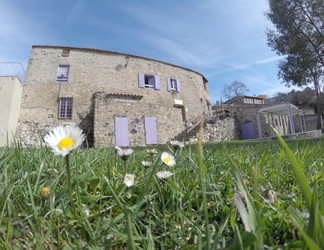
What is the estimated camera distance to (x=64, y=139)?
0.69 m

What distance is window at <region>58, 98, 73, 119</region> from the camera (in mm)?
16438

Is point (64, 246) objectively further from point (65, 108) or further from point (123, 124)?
point (65, 108)

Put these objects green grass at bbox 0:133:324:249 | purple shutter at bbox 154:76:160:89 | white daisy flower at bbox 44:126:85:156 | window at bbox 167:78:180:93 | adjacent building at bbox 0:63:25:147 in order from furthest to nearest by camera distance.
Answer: window at bbox 167:78:180:93 → purple shutter at bbox 154:76:160:89 → adjacent building at bbox 0:63:25:147 → white daisy flower at bbox 44:126:85:156 → green grass at bbox 0:133:324:249

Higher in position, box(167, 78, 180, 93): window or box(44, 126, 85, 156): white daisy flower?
box(167, 78, 180, 93): window

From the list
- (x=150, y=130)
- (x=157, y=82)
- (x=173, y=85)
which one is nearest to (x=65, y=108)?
(x=150, y=130)

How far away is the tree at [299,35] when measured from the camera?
1316 cm

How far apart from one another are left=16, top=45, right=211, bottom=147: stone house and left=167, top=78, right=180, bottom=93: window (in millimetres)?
200

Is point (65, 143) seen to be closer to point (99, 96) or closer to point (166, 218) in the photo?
point (166, 218)

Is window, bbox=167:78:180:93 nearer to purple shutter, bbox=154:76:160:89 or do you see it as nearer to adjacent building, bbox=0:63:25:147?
purple shutter, bbox=154:76:160:89

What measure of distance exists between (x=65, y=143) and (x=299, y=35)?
17.2m

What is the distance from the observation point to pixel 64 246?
59 cm

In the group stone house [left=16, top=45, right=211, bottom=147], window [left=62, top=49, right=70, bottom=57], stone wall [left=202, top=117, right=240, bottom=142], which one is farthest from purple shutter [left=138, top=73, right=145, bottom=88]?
stone wall [left=202, top=117, right=240, bottom=142]

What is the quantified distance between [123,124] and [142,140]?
6.47 feet

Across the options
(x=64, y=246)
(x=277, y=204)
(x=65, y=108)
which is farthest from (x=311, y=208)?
(x=65, y=108)
